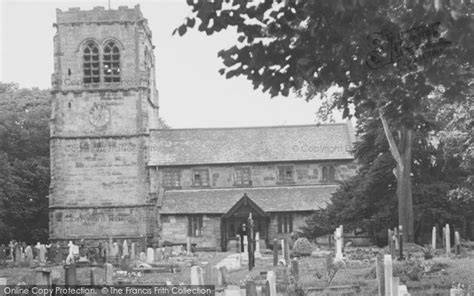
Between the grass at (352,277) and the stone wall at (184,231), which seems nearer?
the grass at (352,277)

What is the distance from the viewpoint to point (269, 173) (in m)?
48.2

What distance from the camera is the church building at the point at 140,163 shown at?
1781 inches

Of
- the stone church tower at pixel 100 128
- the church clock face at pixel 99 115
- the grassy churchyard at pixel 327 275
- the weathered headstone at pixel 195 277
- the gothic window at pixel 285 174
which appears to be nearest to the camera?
the weathered headstone at pixel 195 277

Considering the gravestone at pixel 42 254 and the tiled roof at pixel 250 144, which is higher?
the tiled roof at pixel 250 144

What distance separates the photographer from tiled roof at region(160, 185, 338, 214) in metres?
45.2

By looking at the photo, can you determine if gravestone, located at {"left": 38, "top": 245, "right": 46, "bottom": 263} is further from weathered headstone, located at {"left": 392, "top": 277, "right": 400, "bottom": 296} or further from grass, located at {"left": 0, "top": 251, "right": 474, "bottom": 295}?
weathered headstone, located at {"left": 392, "top": 277, "right": 400, "bottom": 296}

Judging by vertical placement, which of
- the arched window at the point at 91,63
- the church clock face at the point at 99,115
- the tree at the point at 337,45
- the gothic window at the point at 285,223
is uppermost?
the arched window at the point at 91,63

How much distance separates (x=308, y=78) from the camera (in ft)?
34.7

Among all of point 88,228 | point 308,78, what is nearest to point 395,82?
point 308,78

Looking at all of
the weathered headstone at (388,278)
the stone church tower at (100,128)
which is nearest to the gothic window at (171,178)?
the stone church tower at (100,128)

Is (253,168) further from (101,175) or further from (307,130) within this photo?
(101,175)

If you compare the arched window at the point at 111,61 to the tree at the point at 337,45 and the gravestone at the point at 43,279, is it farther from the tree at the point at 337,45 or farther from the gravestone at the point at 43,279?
the tree at the point at 337,45

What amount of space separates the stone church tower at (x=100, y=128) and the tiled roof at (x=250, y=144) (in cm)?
189

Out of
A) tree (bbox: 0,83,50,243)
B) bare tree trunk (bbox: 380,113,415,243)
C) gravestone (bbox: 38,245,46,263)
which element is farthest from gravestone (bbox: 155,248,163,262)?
tree (bbox: 0,83,50,243)
